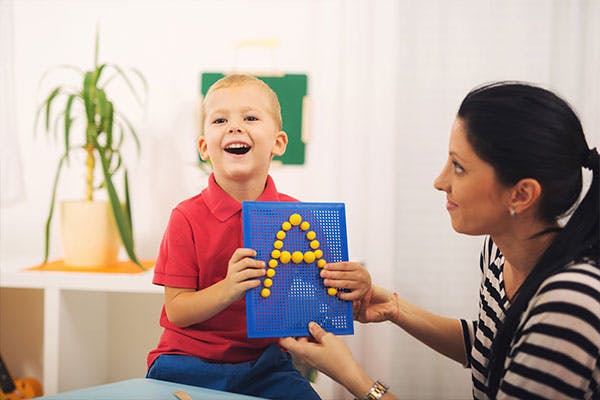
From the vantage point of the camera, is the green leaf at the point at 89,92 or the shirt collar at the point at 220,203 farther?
the green leaf at the point at 89,92

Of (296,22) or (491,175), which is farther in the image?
(296,22)

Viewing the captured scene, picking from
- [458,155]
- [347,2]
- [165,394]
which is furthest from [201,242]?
[347,2]

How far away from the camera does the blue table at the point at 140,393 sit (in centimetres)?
102

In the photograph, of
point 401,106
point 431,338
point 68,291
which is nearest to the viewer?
point 431,338

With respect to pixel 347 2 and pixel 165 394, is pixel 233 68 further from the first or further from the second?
pixel 165 394

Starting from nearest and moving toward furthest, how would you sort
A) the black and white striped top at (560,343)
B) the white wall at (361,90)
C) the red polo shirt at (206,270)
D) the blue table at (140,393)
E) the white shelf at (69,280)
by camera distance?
the black and white striped top at (560,343)
the blue table at (140,393)
the red polo shirt at (206,270)
the white shelf at (69,280)
the white wall at (361,90)

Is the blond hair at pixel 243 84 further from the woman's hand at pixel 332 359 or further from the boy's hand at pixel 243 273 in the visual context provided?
the woman's hand at pixel 332 359

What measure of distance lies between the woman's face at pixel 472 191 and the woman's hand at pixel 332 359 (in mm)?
312

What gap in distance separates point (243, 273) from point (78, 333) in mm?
1227

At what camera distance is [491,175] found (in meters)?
1.01

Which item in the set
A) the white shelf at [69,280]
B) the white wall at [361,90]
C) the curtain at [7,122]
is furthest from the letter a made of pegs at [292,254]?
the curtain at [7,122]

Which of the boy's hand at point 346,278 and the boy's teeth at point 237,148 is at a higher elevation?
the boy's teeth at point 237,148

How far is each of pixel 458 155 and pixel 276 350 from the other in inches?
21.5

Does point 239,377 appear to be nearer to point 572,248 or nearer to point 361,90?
point 572,248
